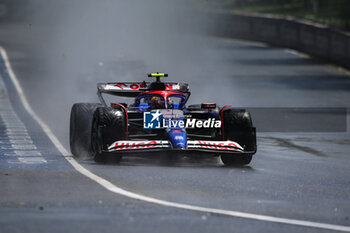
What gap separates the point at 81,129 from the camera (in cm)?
1691

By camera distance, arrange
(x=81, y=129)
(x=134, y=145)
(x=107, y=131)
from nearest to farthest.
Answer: (x=134, y=145)
(x=107, y=131)
(x=81, y=129)

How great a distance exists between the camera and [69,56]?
44875 mm

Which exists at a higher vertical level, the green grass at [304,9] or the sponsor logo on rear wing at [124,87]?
the sponsor logo on rear wing at [124,87]

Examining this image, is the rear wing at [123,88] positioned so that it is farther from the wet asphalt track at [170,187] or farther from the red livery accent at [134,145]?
the red livery accent at [134,145]

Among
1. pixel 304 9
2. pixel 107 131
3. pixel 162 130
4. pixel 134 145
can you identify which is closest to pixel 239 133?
pixel 162 130

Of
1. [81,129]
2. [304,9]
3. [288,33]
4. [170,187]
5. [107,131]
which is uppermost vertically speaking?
[107,131]

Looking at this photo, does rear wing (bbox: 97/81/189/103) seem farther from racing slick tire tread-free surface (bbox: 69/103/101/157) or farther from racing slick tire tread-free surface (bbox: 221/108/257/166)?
racing slick tire tread-free surface (bbox: 221/108/257/166)

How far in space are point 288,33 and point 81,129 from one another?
101ft

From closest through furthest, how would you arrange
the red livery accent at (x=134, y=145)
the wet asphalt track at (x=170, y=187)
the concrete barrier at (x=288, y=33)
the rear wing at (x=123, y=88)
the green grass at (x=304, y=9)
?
the wet asphalt track at (x=170, y=187), the red livery accent at (x=134, y=145), the rear wing at (x=123, y=88), the concrete barrier at (x=288, y=33), the green grass at (x=304, y=9)

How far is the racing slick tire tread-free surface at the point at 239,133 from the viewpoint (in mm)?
15367

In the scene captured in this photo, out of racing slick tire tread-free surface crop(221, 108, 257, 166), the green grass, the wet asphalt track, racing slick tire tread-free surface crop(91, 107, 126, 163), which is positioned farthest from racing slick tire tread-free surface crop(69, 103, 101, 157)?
the green grass

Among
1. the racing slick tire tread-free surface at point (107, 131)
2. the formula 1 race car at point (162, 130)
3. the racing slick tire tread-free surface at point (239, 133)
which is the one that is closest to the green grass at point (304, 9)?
the formula 1 race car at point (162, 130)

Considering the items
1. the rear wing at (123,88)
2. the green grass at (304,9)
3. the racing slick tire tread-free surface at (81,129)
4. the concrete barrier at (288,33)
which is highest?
the rear wing at (123,88)

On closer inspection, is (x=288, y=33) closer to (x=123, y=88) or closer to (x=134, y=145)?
(x=123, y=88)
